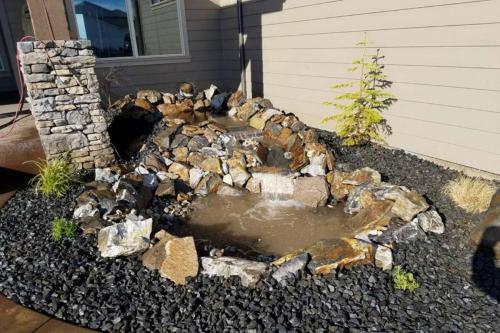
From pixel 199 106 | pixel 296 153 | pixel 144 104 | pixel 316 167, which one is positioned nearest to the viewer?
pixel 316 167

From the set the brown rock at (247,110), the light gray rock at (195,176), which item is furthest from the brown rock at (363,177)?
the brown rock at (247,110)

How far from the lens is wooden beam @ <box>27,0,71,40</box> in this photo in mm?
4035

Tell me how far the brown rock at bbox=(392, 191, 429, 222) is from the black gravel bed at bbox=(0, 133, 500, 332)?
278mm

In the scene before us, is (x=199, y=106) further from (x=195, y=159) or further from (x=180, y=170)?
(x=180, y=170)

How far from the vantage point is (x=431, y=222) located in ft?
10.9

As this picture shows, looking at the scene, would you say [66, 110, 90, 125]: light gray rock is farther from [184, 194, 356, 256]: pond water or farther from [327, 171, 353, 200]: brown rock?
[327, 171, 353, 200]: brown rock

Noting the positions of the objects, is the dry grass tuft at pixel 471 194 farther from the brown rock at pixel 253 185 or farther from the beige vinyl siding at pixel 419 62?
the brown rock at pixel 253 185

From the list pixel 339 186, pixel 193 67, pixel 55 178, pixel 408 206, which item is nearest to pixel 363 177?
pixel 339 186

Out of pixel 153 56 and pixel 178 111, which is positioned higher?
pixel 153 56

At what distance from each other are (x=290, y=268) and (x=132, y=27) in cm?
660

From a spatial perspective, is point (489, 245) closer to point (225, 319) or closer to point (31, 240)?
point (225, 319)

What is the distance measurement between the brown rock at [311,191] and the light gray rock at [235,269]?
1704mm

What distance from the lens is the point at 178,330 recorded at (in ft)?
7.50

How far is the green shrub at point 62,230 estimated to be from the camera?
3199mm
